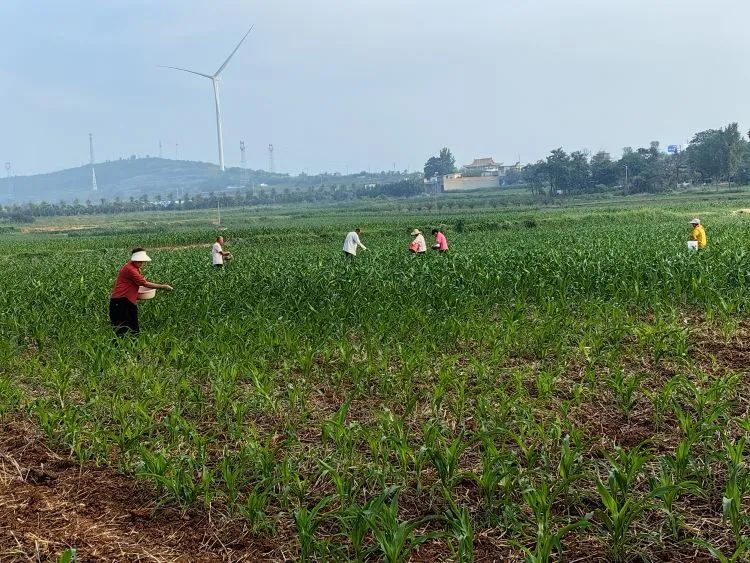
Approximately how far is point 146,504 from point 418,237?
47.5ft

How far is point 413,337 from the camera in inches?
319

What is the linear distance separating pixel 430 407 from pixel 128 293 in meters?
5.58

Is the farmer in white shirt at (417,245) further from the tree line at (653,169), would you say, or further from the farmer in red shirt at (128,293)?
the tree line at (653,169)

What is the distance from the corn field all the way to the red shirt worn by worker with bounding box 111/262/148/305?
2.24 ft

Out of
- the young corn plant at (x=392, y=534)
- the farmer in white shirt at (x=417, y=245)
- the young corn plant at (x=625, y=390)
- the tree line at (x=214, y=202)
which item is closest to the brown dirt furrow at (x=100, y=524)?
the young corn plant at (x=392, y=534)

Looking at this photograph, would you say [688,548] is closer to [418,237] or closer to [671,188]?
[418,237]

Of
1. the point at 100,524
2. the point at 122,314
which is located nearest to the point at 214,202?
the point at 122,314

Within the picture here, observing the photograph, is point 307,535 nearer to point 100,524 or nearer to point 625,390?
point 100,524

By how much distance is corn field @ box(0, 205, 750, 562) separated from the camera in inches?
147

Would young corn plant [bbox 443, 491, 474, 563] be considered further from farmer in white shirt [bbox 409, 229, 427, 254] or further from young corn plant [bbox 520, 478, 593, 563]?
farmer in white shirt [bbox 409, 229, 427, 254]

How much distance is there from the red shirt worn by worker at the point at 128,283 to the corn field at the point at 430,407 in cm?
68

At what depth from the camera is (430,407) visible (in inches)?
230

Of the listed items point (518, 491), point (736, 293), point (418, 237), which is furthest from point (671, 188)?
point (518, 491)

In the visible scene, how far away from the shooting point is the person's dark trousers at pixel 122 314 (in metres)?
9.30
